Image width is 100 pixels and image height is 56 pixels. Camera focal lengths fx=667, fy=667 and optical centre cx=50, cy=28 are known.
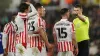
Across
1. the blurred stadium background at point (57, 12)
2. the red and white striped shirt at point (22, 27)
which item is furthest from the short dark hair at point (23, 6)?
the blurred stadium background at point (57, 12)

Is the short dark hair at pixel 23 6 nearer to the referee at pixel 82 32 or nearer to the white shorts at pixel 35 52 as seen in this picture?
the white shorts at pixel 35 52

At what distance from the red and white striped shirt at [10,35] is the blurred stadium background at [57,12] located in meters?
7.45

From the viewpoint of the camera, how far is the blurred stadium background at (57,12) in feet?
93.6

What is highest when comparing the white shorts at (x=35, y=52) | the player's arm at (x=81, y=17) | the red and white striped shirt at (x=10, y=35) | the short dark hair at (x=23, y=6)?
the short dark hair at (x=23, y=6)

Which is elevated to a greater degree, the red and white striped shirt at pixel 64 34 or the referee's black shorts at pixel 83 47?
the red and white striped shirt at pixel 64 34

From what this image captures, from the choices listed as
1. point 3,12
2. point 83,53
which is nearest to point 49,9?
point 3,12

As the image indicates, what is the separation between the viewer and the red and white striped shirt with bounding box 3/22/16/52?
18719mm

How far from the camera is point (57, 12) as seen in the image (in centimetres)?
3300

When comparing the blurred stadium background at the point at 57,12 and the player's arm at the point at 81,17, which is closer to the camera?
the player's arm at the point at 81,17

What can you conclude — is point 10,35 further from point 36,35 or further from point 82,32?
point 82,32

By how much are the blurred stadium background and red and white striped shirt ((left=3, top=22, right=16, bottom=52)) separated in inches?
293

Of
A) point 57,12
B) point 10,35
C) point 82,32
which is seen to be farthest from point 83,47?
point 57,12

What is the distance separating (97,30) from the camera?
28.7 m

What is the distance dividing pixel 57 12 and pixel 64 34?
14.4 metres
